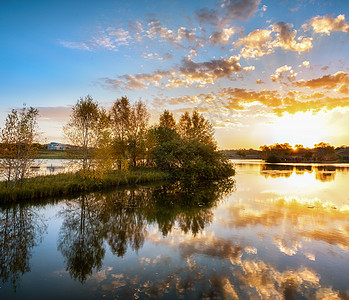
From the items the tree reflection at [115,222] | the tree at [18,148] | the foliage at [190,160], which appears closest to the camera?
the tree reflection at [115,222]

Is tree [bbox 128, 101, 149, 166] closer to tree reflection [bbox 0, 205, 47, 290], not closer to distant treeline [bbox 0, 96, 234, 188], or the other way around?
distant treeline [bbox 0, 96, 234, 188]

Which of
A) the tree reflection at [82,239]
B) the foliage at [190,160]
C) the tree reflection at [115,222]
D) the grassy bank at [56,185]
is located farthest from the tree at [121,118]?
the tree reflection at [82,239]

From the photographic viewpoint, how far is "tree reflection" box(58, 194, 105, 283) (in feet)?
26.2

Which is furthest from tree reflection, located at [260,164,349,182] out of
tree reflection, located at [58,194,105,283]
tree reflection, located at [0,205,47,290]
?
tree reflection, located at [0,205,47,290]

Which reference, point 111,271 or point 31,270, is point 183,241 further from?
point 31,270

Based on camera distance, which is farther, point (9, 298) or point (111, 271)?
point (111, 271)

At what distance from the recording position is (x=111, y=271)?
7.55m

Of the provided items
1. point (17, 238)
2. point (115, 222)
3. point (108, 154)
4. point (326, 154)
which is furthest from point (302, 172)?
point (326, 154)

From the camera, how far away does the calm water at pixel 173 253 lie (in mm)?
6453

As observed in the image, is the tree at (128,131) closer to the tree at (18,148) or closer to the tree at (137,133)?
the tree at (137,133)

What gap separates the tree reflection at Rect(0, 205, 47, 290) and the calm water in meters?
0.04

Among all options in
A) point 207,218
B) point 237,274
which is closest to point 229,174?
point 207,218

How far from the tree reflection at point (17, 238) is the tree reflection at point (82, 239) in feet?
4.20

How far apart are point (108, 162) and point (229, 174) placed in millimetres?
27558
